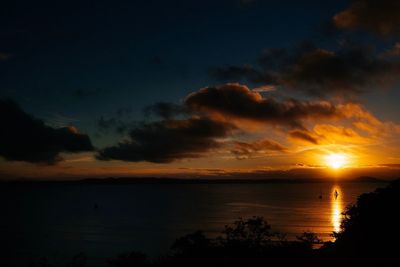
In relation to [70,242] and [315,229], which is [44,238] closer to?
[70,242]

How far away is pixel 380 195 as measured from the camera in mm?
40156

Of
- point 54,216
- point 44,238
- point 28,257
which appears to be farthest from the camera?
point 54,216

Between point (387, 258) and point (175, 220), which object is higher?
point (387, 258)

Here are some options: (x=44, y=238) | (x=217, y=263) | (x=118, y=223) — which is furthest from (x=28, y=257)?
(x=217, y=263)

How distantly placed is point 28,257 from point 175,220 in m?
69.5

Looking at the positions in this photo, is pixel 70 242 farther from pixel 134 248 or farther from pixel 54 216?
pixel 54 216

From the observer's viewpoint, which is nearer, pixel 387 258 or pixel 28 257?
pixel 387 258

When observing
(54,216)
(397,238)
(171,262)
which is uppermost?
(397,238)

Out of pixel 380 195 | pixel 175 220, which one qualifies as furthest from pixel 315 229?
pixel 380 195

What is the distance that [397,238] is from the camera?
30.8 meters

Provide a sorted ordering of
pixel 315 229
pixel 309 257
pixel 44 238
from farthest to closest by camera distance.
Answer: pixel 315 229 → pixel 44 238 → pixel 309 257

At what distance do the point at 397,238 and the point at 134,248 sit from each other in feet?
240

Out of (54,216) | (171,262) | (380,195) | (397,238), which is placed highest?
(380,195)

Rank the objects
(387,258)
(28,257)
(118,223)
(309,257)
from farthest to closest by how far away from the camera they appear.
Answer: (118,223), (28,257), (309,257), (387,258)
